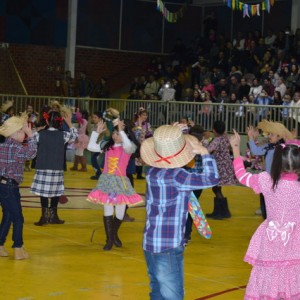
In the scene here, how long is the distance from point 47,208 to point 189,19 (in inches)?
1010

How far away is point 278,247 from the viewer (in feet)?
24.3

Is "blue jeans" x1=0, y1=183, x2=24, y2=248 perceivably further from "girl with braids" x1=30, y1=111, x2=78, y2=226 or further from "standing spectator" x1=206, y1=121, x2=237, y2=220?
"standing spectator" x1=206, y1=121, x2=237, y2=220

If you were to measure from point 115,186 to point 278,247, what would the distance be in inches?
182

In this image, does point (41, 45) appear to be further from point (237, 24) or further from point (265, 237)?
point (265, 237)

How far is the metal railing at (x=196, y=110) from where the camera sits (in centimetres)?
2388

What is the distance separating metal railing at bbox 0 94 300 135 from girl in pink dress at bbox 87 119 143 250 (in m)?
11.4

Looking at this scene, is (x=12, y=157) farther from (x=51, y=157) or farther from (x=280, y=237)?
(x=280, y=237)

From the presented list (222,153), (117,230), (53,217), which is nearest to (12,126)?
(117,230)

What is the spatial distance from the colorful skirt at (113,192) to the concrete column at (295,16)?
22234 millimetres

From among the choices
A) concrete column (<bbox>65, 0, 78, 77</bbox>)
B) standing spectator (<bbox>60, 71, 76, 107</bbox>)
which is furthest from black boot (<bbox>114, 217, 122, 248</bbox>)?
concrete column (<bbox>65, 0, 78, 77</bbox>)

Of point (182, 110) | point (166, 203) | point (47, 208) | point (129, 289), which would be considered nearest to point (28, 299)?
point (129, 289)

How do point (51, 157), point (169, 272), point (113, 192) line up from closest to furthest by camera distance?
point (169, 272)
point (113, 192)
point (51, 157)

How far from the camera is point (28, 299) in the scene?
8.72 m

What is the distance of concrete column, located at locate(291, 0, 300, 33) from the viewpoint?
108ft
